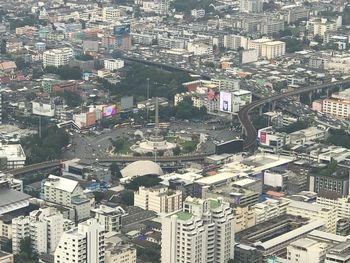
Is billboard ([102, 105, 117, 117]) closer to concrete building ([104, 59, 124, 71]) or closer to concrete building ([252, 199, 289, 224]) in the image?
concrete building ([104, 59, 124, 71])

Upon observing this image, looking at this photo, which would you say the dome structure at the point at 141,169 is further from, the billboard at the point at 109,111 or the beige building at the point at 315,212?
the billboard at the point at 109,111

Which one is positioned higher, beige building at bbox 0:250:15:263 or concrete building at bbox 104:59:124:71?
beige building at bbox 0:250:15:263

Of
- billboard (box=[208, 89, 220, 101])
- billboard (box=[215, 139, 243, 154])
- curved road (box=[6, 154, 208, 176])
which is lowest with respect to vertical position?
curved road (box=[6, 154, 208, 176])

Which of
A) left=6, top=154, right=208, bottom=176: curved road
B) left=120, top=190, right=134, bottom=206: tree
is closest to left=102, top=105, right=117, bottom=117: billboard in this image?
left=6, top=154, right=208, bottom=176: curved road

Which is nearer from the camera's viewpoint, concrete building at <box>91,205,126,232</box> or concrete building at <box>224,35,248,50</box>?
concrete building at <box>91,205,126,232</box>

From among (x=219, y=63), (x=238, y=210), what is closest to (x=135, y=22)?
(x=219, y=63)

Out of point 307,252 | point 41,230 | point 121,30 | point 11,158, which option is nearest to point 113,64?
point 121,30

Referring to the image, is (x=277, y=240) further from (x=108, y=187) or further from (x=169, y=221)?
(x=108, y=187)

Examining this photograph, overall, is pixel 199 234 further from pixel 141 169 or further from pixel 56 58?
pixel 56 58
